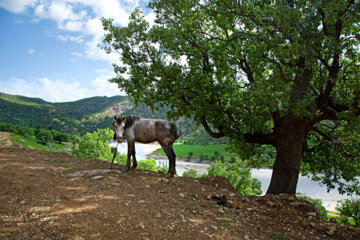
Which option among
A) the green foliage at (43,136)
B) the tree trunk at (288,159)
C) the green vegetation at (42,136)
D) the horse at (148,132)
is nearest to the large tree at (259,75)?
the tree trunk at (288,159)

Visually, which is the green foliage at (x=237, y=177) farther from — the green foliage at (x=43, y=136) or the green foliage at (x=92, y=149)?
the green foliage at (x=43, y=136)

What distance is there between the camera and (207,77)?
11.5 m

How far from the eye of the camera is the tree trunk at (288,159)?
11078 millimetres

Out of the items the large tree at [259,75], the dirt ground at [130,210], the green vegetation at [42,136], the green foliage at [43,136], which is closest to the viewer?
the dirt ground at [130,210]

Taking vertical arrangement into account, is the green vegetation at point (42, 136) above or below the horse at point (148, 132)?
below

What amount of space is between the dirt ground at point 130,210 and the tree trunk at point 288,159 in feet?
4.53

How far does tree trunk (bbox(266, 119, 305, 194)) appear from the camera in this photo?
36.3 ft

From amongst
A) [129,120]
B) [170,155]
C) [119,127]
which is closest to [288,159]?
[170,155]

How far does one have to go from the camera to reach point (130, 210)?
628 cm

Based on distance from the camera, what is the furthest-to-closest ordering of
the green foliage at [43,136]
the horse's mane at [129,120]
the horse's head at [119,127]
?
1. the green foliage at [43,136]
2. the horse's mane at [129,120]
3. the horse's head at [119,127]

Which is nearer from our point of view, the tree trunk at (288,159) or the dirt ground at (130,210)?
the dirt ground at (130,210)

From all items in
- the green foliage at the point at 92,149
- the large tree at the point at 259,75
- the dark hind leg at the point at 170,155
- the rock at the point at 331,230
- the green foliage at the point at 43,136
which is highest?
the large tree at the point at 259,75

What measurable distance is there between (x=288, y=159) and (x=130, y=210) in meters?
8.20

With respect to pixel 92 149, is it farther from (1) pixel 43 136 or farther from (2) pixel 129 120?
(1) pixel 43 136
